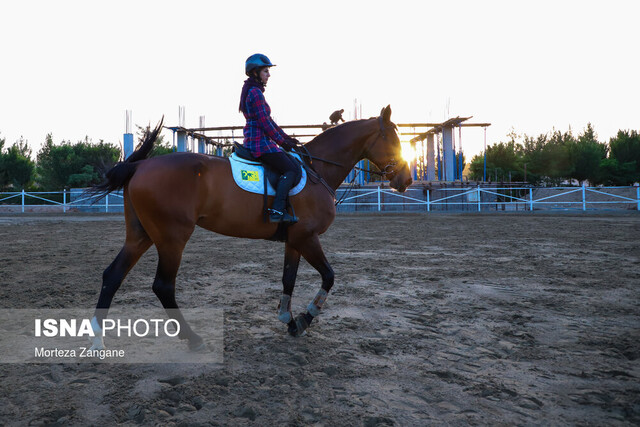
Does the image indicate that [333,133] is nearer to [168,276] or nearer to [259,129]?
[259,129]

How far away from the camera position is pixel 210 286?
5.84 meters

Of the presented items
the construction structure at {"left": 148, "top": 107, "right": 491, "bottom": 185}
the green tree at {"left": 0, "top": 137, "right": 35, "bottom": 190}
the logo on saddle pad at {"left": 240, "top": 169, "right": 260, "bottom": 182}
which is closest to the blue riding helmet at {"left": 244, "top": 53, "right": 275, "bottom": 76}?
the logo on saddle pad at {"left": 240, "top": 169, "right": 260, "bottom": 182}

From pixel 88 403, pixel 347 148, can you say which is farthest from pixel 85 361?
pixel 347 148

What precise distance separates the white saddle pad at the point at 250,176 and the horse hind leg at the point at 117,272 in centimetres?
100

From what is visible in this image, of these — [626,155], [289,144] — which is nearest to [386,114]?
[289,144]

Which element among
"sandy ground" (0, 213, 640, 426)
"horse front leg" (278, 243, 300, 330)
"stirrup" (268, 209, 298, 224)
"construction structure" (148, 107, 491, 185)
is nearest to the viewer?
"sandy ground" (0, 213, 640, 426)

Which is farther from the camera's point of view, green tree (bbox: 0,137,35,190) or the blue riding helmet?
green tree (bbox: 0,137,35,190)

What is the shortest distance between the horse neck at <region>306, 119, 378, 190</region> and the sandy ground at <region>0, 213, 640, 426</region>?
5.10ft

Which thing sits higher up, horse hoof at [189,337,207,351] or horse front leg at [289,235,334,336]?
horse front leg at [289,235,334,336]

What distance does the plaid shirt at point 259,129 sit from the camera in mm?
4176

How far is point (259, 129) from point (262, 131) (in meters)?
0.04

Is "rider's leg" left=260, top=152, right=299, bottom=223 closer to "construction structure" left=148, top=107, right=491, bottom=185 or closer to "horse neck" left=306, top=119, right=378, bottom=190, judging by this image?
"horse neck" left=306, top=119, right=378, bottom=190

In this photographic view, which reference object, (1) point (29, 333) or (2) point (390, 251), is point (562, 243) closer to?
(2) point (390, 251)

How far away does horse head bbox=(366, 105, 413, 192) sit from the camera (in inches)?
189
